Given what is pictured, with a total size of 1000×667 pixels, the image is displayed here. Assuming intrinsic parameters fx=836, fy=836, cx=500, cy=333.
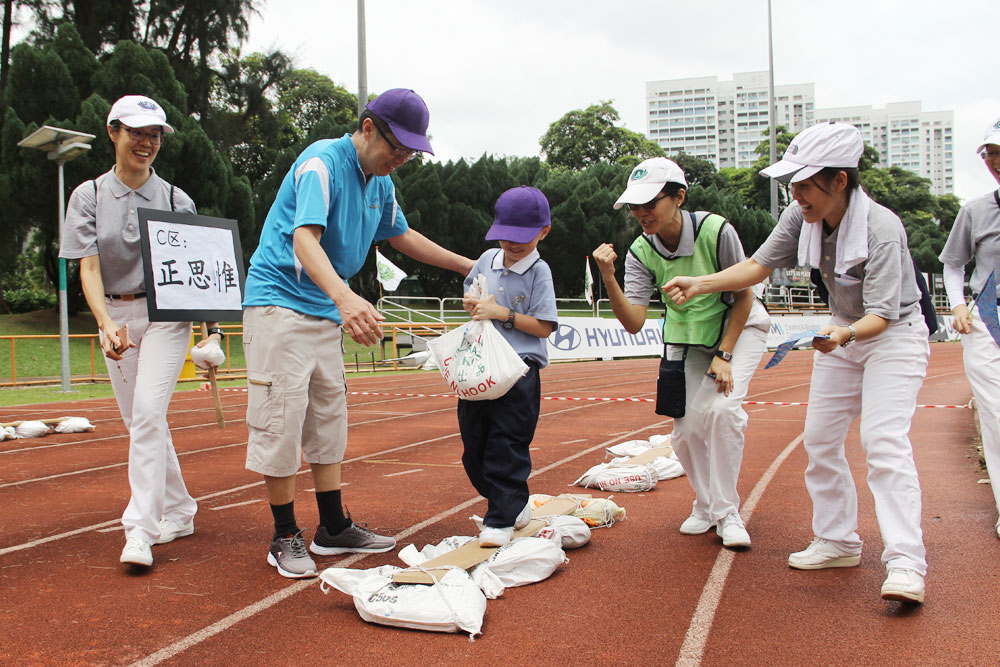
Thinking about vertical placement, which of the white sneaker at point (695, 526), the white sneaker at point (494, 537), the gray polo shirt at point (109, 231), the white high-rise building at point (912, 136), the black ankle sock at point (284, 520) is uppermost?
the white high-rise building at point (912, 136)

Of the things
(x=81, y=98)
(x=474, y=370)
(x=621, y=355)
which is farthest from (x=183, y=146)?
(x=474, y=370)

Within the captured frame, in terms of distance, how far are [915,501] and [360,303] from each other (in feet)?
7.77

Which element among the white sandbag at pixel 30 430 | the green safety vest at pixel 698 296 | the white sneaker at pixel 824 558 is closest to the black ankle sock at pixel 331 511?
the green safety vest at pixel 698 296

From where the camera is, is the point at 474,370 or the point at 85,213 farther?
the point at 85,213

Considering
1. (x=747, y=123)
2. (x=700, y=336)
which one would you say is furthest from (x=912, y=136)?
(x=700, y=336)

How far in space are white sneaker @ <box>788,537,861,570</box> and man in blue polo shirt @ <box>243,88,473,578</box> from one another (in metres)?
2.25

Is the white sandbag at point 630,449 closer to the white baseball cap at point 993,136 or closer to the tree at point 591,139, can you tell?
the white baseball cap at point 993,136

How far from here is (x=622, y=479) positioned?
579 cm

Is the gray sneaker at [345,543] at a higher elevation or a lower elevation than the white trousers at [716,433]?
lower

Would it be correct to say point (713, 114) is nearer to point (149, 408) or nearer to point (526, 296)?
point (526, 296)

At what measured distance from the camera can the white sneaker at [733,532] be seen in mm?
4219

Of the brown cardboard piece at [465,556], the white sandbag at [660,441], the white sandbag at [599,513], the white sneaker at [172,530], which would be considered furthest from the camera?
the white sandbag at [660,441]

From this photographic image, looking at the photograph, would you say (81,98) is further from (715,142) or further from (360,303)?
(715,142)

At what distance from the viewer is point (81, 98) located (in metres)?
24.5
